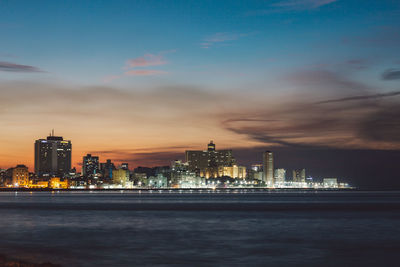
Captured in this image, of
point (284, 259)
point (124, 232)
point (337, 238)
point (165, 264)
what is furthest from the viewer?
point (124, 232)

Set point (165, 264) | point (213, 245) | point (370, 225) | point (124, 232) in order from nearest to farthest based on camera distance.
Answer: point (165, 264)
point (213, 245)
point (124, 232)
point (370, 225)

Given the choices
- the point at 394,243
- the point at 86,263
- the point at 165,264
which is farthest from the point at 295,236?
the point at 86,263

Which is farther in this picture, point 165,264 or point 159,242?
point 159,242

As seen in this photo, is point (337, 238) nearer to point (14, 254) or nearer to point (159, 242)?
point (159, 242)

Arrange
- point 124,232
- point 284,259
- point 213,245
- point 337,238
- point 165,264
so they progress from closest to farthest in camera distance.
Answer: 1. point 165,264
2. point 284,259
3. point 213,245
4. point 337,238
5. point 124,232

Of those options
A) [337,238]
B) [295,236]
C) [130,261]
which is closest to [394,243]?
[337,238]

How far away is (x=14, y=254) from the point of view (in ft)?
117

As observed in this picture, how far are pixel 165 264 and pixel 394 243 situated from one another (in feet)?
75.3

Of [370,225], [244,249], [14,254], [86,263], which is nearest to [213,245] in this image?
[244,249]

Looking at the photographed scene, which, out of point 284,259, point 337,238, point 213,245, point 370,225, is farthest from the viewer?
point 370,225

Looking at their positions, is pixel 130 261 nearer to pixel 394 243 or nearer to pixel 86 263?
pixel 86 263

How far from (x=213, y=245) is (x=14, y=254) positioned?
15.7 metres

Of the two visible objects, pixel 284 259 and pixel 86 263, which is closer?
pixel 86 263

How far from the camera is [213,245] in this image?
139 feet
